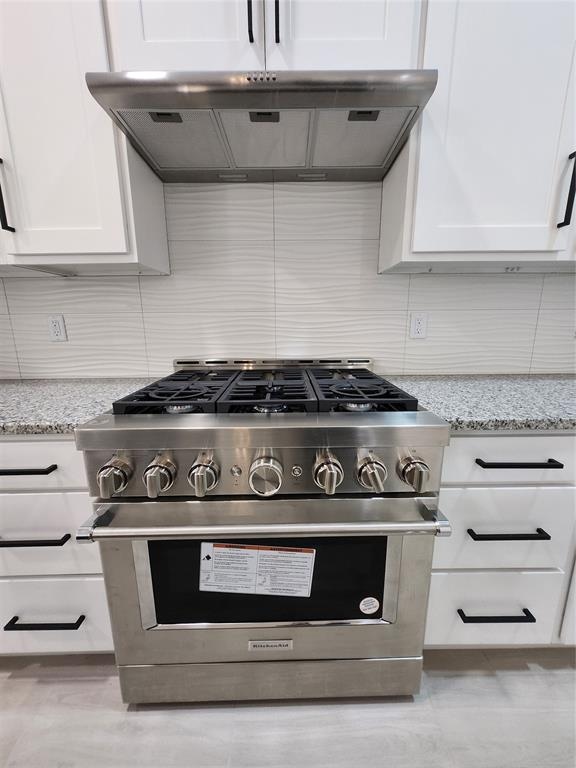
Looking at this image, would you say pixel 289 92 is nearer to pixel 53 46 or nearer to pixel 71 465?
pixel 53 46

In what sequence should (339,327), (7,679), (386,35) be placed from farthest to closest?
(339,327)
(7,679)
(386,35)

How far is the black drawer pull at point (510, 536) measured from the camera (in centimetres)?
93

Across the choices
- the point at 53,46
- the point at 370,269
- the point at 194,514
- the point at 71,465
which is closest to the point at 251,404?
the point at 194,514

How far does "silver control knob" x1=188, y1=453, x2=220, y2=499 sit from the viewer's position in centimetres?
73

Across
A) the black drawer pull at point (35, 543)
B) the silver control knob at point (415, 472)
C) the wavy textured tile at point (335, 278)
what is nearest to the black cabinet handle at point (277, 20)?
the wavy textured tile at point (335, 278)

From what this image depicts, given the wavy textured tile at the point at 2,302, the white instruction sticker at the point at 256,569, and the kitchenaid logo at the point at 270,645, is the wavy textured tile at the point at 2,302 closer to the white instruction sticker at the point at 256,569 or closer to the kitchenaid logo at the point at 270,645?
the white instruction sticker at the point at 256,569

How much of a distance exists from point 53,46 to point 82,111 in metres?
0.16

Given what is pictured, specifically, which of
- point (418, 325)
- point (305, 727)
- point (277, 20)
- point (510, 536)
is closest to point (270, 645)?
point (305, 727)

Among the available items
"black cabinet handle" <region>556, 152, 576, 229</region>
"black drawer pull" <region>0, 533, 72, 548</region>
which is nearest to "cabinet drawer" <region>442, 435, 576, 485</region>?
"black cabinet handle" <region>556, 152, 576, 229</region>

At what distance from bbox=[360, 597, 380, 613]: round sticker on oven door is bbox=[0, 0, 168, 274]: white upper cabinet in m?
1.25

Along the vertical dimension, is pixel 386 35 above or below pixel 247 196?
above

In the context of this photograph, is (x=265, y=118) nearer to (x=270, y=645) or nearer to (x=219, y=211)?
(x=219, y=211)

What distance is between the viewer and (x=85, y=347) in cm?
140

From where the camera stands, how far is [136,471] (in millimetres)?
785
